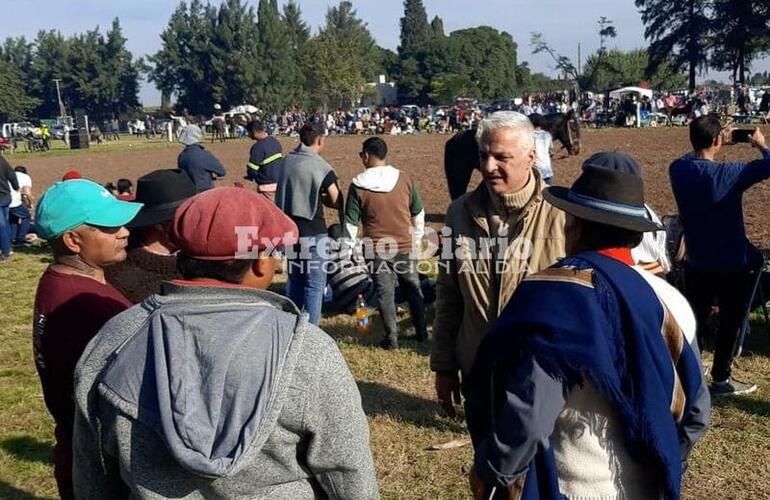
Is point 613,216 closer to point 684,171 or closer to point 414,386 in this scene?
point 684,171

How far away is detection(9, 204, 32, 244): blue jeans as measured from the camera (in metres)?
12.2

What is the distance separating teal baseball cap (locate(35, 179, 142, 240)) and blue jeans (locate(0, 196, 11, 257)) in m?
9.17

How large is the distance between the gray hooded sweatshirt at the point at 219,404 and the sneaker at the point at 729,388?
427 centimetres

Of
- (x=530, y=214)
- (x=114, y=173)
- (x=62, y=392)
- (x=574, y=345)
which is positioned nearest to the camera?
(x=574, y=345)

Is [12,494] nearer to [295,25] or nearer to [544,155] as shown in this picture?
[544,155]

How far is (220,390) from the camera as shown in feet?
5.56

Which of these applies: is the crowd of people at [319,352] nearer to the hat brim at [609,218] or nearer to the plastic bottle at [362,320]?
the hat brim at [609,218]

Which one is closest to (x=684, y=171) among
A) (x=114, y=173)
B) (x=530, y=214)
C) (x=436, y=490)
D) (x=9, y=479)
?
(x=530, y=214)

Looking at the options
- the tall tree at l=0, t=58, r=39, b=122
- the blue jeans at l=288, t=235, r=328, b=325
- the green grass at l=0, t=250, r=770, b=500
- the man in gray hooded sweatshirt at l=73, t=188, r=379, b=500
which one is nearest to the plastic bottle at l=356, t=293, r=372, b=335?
the green grass at l=0, t=250, r=770, b=500

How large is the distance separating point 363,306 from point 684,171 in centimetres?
359

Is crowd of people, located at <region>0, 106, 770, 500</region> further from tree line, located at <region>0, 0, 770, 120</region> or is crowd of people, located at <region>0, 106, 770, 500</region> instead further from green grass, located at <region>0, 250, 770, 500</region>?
tree line, located at <region>0, 0, 770, 120</region>

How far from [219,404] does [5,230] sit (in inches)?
436

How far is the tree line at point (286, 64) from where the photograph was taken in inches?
2618

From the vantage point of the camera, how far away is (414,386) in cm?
595
